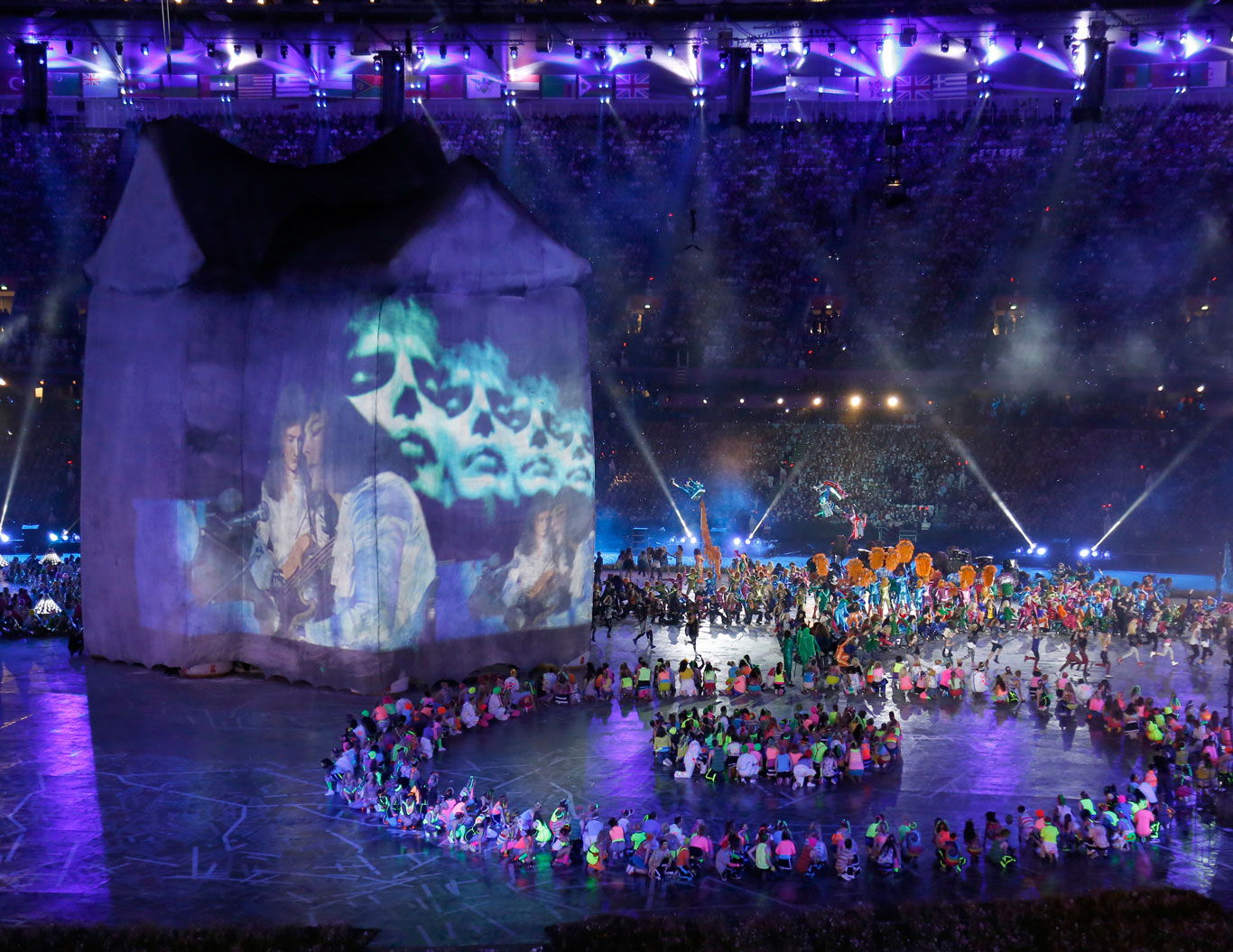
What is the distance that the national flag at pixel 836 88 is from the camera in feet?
154

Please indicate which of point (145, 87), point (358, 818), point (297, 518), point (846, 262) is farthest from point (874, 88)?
point (358, 818)

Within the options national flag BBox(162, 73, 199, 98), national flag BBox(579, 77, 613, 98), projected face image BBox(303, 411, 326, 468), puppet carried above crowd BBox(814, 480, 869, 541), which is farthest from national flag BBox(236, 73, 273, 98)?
projected face image BBox(303, 411, 326, 468)

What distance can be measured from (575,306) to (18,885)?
561 inches

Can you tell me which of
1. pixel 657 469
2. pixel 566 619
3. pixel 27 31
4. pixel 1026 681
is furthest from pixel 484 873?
pixel 27 31

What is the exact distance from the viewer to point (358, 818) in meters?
16.5

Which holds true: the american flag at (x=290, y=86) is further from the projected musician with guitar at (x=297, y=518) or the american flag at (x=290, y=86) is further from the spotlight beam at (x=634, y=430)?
the projected musician with guitar at (x=297, y=518)

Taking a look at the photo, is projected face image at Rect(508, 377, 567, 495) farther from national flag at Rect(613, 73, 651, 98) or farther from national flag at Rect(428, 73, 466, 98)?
national flag at Rect(428, 73, 466, 98)

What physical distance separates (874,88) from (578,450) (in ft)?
95.3

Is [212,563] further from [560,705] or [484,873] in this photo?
[484,873]

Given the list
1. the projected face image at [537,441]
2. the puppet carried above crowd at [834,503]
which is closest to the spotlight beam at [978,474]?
the puppet carried above crowd at [834,503]

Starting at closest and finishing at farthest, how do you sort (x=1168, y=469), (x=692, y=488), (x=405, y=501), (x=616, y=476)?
(x=405, y=501), (x=1168, y=469), (x=692, y=488), (x=616, y=476)

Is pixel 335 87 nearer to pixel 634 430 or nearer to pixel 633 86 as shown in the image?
pixel 633 86

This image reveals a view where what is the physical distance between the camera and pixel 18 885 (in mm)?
14320

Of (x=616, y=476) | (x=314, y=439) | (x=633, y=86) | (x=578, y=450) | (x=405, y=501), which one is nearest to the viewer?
(x=405, y=501)
